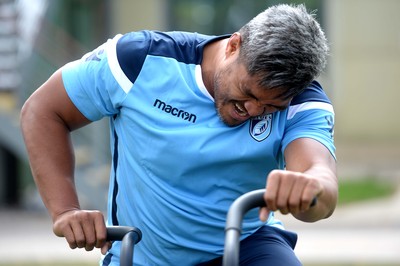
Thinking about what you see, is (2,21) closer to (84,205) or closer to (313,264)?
(84,205)

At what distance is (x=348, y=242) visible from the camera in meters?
11.1

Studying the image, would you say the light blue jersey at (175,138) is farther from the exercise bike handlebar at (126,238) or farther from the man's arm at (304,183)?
the exercise bike handlebar at (126,238)

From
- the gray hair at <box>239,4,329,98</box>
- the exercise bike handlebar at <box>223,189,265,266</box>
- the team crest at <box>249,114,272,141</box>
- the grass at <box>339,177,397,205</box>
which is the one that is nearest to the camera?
the exercise bike handlebar at <box>223,189,265,266</box>

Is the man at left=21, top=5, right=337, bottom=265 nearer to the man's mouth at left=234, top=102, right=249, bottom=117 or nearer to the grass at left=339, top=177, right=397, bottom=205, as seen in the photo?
the man's mouth at left=234, top=102, right=249, bottom=117

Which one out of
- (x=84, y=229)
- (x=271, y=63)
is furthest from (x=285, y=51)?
(x=84, y=229)

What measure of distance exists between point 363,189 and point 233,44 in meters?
11.6

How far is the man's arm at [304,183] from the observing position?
2.94 metres

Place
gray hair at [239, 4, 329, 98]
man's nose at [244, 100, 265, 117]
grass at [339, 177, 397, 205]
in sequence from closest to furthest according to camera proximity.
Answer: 1. gray hair at [239, 4, 329, 98]
2. man's nose at [244, 100, 265, 117]
3. grass at [339, 177, 397, 205]

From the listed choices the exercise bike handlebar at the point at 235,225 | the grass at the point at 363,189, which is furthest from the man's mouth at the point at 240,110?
the grass at the point at 363,189

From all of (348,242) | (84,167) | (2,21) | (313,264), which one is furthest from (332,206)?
(2,21)

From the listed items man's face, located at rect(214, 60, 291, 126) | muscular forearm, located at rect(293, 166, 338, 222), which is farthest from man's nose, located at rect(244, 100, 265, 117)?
muscular forearm, located at rect(293, 166, 338, 222)

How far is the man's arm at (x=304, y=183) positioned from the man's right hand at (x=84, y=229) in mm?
631

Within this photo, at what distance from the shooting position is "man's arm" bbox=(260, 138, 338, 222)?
2938mm

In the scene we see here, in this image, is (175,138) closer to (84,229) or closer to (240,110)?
(240,110)
